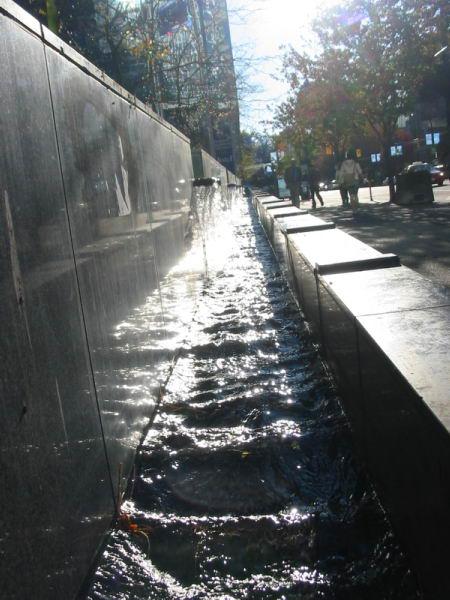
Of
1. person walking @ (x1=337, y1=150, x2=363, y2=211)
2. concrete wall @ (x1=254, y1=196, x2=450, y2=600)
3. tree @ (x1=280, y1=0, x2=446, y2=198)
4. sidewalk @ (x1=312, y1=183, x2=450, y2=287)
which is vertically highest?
tree @ (x1=280, y1=0, x2=446, y2=198)

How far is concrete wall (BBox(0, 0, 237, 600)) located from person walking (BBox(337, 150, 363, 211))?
2121 cm

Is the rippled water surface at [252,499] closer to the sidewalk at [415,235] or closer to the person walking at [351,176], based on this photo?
the sidewalk at [415,235]

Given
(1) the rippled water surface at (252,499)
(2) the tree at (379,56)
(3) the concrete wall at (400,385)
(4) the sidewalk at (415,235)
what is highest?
(2) the tree at (379,56)

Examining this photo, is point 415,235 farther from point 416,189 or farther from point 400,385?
point 400,385

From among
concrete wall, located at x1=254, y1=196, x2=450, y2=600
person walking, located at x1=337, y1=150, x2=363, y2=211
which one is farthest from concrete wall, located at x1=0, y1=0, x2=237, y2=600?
person walking, located at x1=337, y1=150, x2=363, y2=211

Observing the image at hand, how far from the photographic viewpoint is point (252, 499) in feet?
9.87

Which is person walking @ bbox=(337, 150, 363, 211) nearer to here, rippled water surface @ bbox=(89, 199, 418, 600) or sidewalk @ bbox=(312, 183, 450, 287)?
sidewalk @ bbox=(312, 183, 450, 287)

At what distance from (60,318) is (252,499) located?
126 cm

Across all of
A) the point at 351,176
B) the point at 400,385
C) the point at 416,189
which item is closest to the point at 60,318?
the point at 400,385

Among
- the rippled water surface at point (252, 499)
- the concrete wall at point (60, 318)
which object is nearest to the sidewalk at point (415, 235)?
the rippled water surface at point (252, 499)

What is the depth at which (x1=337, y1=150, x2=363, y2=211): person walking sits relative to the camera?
958 inches

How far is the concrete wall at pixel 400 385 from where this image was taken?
1840 mm

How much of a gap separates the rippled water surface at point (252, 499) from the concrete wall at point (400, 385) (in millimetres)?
156

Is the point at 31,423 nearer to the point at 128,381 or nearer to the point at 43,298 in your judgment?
the point at 43,298
